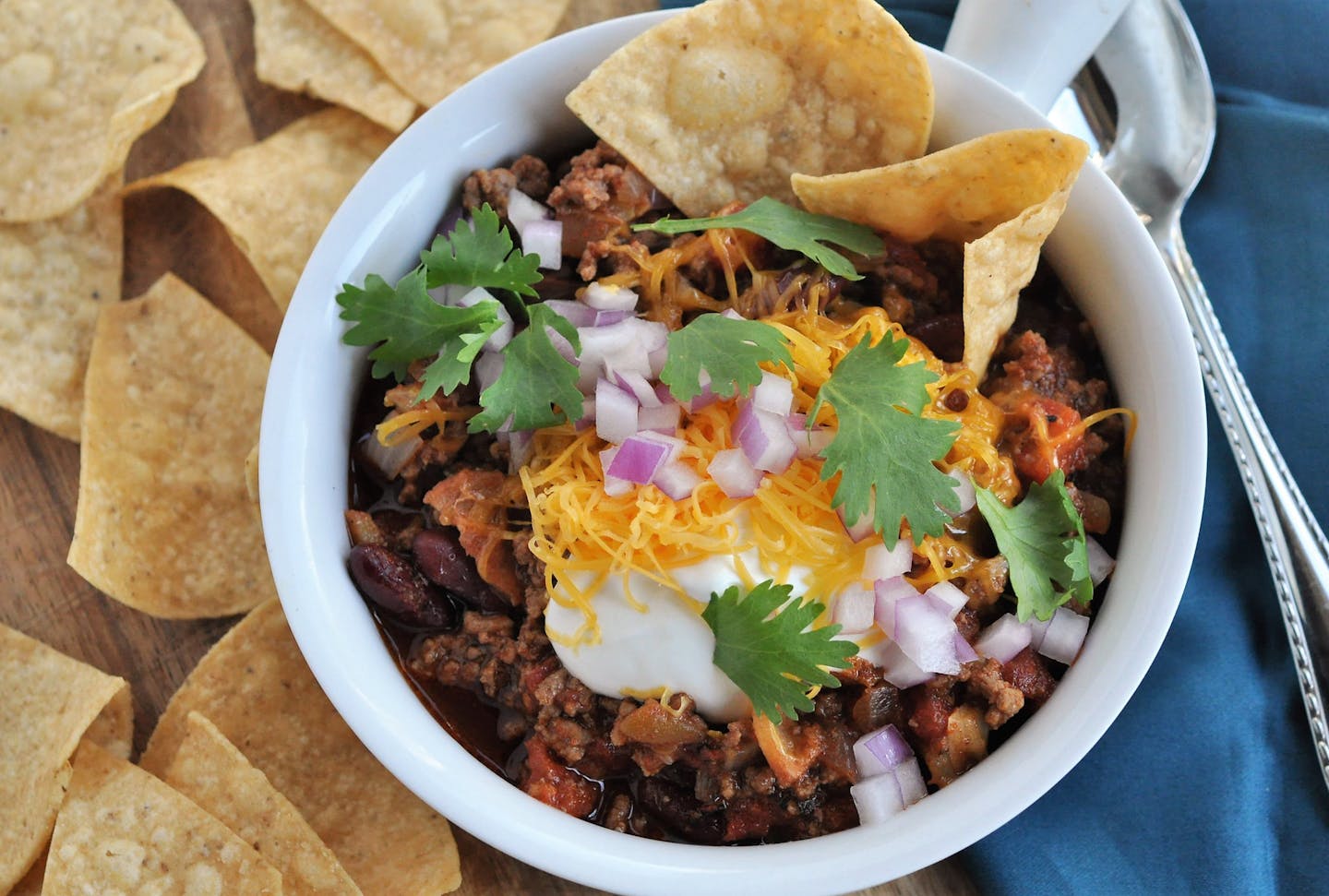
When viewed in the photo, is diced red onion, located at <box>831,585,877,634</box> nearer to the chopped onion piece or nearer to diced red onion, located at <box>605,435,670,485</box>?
the chopped onion piece

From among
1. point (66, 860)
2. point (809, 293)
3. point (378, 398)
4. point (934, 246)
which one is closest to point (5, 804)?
point (66, 860)

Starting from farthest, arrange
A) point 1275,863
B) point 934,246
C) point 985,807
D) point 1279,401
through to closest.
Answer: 1. point 1279,401
2. point 1275,863
3. point 934,246
4. point 985,807

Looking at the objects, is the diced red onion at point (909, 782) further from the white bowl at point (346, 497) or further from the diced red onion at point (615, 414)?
the diced red onion at point (615, 414)

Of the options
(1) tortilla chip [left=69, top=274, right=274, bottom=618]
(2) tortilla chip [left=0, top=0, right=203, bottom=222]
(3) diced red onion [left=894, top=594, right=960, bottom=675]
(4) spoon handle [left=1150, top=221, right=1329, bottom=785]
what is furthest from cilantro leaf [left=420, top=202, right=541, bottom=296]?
(4) spoon handle [left=1150, top=221, right=1329, bottom=785]

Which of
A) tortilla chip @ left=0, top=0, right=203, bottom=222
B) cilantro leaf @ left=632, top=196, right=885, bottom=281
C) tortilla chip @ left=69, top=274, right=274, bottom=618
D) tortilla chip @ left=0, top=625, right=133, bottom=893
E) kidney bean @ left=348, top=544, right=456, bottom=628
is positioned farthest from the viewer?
tortilla chip @ left=0, top=0, right=203, bottom=222

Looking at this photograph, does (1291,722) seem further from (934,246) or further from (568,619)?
(568,619)
